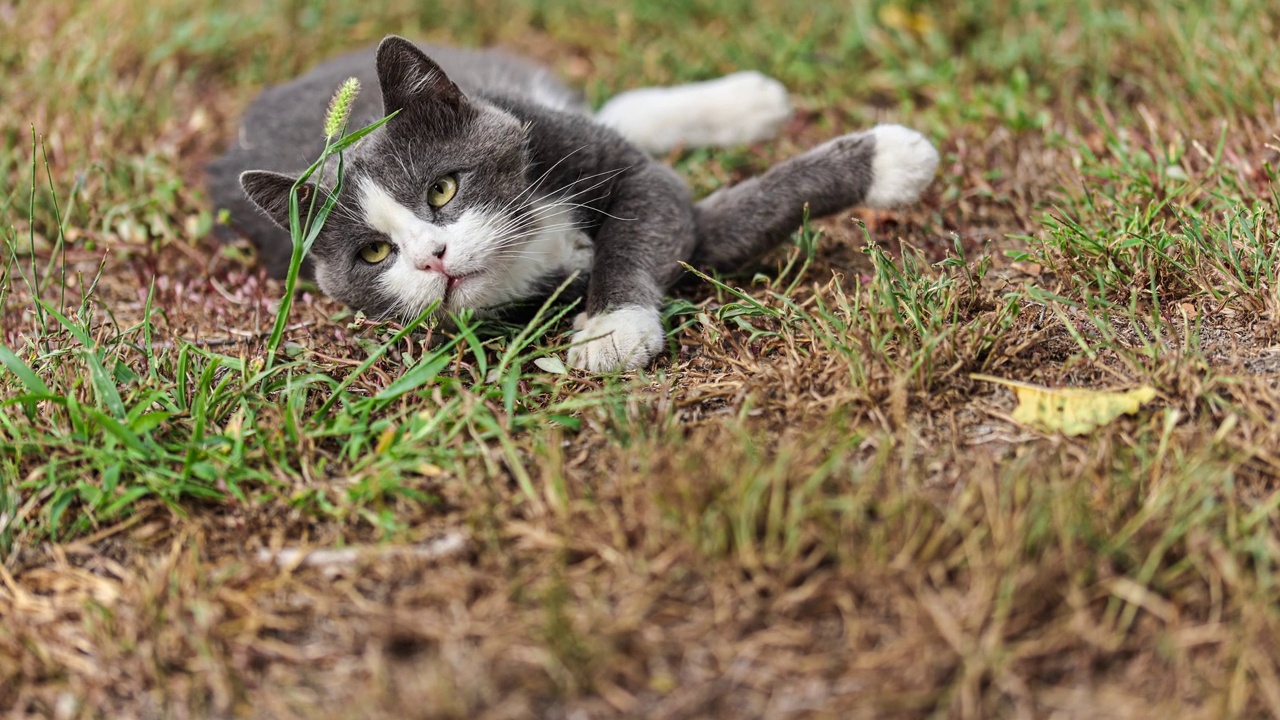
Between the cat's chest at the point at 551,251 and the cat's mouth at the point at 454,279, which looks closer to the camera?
the cat's mouth at the point at 454,279

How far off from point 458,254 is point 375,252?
1.01 feet

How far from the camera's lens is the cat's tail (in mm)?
2773

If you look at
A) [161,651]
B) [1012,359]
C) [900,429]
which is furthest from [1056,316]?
[161,651]

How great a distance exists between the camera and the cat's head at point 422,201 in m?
2.42

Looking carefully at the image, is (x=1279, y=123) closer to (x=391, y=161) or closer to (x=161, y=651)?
(x=391, y=161)

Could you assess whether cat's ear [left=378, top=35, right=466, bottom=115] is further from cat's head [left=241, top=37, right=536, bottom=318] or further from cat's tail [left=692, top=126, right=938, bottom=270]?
cat's tail [left=692, top=126, right=938, bottom=270]

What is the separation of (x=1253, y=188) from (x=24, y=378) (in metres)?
3.08

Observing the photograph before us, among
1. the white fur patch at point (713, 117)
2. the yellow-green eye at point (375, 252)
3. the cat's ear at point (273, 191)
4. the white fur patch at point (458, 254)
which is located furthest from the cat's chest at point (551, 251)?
the white fur patch at point (713, 117)

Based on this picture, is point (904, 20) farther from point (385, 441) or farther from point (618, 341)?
point (385, 441)

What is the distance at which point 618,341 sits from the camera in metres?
2.44

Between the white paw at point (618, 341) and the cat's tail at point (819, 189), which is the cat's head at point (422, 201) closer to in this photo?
the white paw at point (618, 341)

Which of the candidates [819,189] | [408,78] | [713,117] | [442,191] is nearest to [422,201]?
[442,191]

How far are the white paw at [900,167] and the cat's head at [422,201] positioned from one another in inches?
38.2

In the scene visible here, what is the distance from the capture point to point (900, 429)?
6.81ft
